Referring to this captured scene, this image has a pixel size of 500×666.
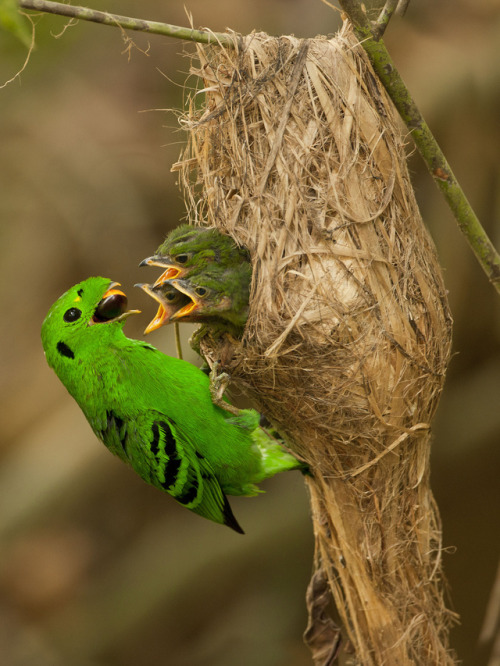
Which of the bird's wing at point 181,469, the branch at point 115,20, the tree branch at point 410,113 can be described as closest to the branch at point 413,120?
the tree branch at point 410,113

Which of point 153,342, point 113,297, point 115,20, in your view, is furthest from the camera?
point 153,342

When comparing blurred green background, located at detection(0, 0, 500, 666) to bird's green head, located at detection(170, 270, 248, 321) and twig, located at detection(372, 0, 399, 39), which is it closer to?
bird's green head, located at detection(170, 270, 248, 321)

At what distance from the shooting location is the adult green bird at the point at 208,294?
6.45ft

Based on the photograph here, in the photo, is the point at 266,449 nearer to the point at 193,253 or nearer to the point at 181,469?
the point at 181,469

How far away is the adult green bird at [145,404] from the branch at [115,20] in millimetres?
754

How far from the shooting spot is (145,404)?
88.1 inches

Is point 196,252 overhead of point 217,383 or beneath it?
overhead

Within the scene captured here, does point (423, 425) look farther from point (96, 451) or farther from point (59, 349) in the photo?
point (96, 451)

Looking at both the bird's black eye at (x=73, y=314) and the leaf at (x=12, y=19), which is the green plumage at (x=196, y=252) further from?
the leaf at (x=12, y=19)

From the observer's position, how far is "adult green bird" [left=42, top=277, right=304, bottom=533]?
7.13 feet

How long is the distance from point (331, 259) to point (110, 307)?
0.68m

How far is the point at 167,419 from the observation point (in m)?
2.24

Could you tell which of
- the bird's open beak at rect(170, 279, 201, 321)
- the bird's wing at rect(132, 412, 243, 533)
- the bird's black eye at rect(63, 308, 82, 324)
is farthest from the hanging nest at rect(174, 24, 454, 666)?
the bird's black eye at rect(63, 308, 82, 324)

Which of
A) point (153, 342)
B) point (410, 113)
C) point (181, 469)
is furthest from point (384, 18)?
point (153, 342)
